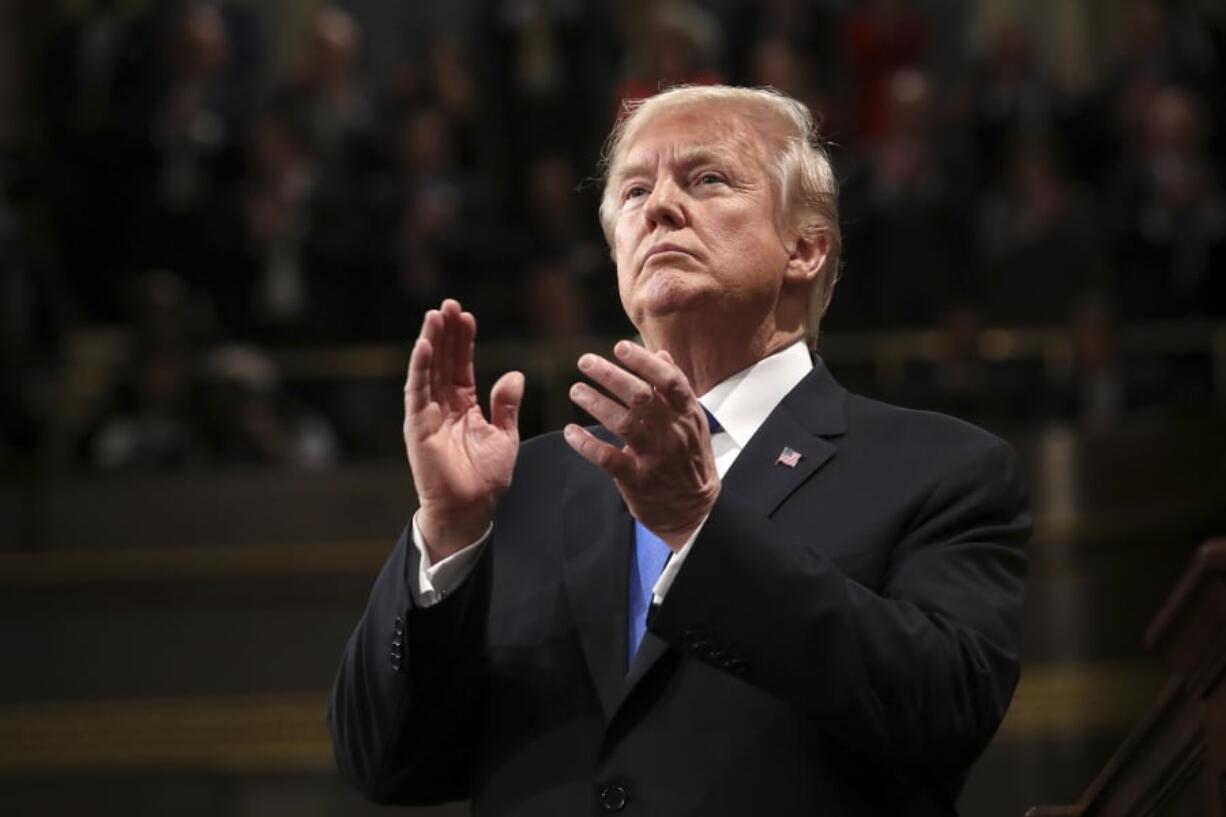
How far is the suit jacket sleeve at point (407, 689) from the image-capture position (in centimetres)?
200

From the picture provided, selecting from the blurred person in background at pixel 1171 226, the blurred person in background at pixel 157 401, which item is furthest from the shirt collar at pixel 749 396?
the blurred person in background at pixel 1171 226

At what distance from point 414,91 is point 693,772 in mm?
5845

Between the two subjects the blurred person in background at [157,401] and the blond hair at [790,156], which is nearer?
the blond hair at [790,156]

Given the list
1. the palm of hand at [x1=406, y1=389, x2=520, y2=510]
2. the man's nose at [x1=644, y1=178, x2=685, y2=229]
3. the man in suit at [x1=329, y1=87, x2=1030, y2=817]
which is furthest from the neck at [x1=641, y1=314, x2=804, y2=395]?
the palm of hand at [x1=406, y1=389, x2=520, y2=510]

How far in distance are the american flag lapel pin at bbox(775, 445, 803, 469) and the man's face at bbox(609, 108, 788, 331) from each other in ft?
0.48

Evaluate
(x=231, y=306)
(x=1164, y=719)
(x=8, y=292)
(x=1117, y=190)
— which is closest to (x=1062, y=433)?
(x=1117, y=190)

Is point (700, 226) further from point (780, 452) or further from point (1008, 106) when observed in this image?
point (1008, 106)

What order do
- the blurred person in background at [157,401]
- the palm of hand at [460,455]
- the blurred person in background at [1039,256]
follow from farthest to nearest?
the blurred person in background at [1039,256]
the blurred person in background at [157,401]
the palm of hand at [460,455]

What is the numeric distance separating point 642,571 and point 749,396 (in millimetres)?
216

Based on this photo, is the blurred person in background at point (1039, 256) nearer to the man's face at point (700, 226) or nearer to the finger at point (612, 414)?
the man's face at point (700, 226)

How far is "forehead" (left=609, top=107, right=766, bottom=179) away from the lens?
216 centimetres

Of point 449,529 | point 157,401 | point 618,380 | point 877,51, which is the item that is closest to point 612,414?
point 618,380

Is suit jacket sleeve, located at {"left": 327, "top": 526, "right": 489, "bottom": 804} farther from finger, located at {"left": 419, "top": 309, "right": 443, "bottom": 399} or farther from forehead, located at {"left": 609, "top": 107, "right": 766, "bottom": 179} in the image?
forehead, located at {"left": 609, "top": 107, "right": 766, "bottom": 179}

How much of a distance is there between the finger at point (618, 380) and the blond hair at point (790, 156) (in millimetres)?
476
